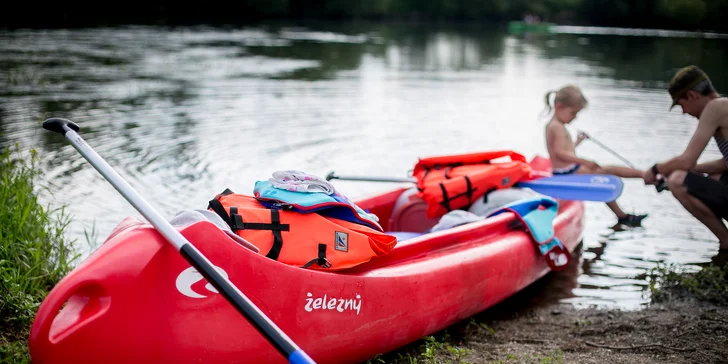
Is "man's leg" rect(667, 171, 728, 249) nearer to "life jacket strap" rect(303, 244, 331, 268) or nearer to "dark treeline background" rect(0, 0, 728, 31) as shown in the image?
"life jacket strap" rect(303, 244, 331, 268)

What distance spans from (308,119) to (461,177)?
585 cm

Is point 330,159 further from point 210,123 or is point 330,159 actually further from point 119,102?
point 119,102

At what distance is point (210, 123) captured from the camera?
977 cm

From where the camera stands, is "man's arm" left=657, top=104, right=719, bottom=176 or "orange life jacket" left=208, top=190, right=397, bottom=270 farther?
"man's arm" left=657, top=104, right=719, bottom=176

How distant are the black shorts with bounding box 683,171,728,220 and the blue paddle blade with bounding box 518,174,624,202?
519 mm

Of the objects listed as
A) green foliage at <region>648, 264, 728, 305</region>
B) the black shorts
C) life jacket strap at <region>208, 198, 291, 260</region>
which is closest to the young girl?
the black shorts

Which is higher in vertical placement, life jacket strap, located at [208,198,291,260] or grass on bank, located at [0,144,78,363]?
life jacket strap, located at [208,198,291,260]

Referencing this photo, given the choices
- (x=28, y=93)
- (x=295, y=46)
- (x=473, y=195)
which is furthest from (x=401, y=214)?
(x=295, y=46)

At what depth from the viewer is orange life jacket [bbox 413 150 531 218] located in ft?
16.1

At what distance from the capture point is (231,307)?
2.87 meters

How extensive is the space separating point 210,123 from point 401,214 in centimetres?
528

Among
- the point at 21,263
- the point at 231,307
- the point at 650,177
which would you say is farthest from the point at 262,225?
the point at 650,177

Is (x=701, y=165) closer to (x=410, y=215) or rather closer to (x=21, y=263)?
(x=410, y=215)

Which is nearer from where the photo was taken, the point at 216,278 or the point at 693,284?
the point at 216,278
